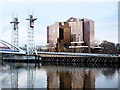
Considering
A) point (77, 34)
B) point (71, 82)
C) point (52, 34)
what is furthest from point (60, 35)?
point (71, 82)

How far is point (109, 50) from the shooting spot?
73.6 meters

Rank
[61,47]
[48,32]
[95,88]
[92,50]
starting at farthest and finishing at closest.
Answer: [48,32] → [61,47] → [92,50] → [95,88]

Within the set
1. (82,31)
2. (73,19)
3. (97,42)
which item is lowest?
(97,42)

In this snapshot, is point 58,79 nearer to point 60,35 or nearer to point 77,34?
point 77,34

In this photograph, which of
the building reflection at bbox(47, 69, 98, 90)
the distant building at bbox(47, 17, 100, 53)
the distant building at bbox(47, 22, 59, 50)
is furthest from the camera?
the distant building at bbox(47, 22, 59, 50)

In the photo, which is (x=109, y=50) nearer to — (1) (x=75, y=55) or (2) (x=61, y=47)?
(2) (x=61, y=47)

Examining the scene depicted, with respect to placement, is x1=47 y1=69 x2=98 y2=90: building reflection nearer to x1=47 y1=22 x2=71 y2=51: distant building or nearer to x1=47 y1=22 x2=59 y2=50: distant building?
x1=47 y1=22 x2=71 y2=51: distant building

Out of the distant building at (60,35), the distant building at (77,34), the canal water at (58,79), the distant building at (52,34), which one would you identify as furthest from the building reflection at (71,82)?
the distant building at (52,34)

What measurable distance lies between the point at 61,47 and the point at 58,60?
30.3 metres

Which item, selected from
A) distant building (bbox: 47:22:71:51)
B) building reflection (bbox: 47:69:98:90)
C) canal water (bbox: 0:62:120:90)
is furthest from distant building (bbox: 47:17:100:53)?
building reflection (bbox: 47:69:98:90)

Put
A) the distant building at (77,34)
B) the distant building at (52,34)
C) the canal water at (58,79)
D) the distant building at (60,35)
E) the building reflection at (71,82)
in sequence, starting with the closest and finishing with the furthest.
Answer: the building reflection at (71,82) → the canal water at (58,79) → the distant building at (77,34) → the distant building at (60,35) → the distant building at (52,34)

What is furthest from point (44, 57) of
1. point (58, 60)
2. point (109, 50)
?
point (109, 50)

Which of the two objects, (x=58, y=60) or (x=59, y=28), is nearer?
(x=58, y=60)

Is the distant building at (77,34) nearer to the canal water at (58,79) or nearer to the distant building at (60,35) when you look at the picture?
the distant building at (60,35)
